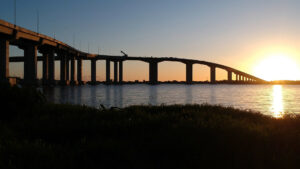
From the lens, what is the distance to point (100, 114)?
36.1 feet

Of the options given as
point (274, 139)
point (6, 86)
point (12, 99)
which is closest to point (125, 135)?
point (274, 139)

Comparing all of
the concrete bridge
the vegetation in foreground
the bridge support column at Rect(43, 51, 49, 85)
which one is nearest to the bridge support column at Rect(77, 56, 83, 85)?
the concrete bridge

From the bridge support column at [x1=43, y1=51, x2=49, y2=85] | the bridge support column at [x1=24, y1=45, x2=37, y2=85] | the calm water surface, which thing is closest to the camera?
the calm water surface

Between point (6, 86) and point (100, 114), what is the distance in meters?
4.73

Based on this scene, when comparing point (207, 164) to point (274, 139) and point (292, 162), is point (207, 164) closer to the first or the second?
point (292, 162)

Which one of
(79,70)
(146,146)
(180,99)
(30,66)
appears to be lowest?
(180,99)

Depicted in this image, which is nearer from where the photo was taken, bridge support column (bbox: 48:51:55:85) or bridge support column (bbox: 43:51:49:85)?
bridge support column (bbox: 48:51:55:85)

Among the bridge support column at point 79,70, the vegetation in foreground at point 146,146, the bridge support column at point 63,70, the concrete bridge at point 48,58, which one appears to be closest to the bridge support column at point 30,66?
the concrete bridge at point 48,58

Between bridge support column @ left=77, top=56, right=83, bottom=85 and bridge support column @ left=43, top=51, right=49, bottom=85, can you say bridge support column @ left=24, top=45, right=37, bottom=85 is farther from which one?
bridge support column @ left=77, top=56, right=83, bottom=85

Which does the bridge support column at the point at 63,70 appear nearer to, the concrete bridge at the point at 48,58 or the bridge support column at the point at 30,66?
the concrete bridge at the point at 48,58

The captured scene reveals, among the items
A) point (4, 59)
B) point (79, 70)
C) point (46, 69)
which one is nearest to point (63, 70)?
point (46, 69)

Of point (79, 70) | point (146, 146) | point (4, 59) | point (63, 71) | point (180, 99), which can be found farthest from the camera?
point (79, 70)

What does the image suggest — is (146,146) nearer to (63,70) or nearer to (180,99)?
(180,99)

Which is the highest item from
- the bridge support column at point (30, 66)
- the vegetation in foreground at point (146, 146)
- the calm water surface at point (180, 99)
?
the bridge support column at point (30, 66)
